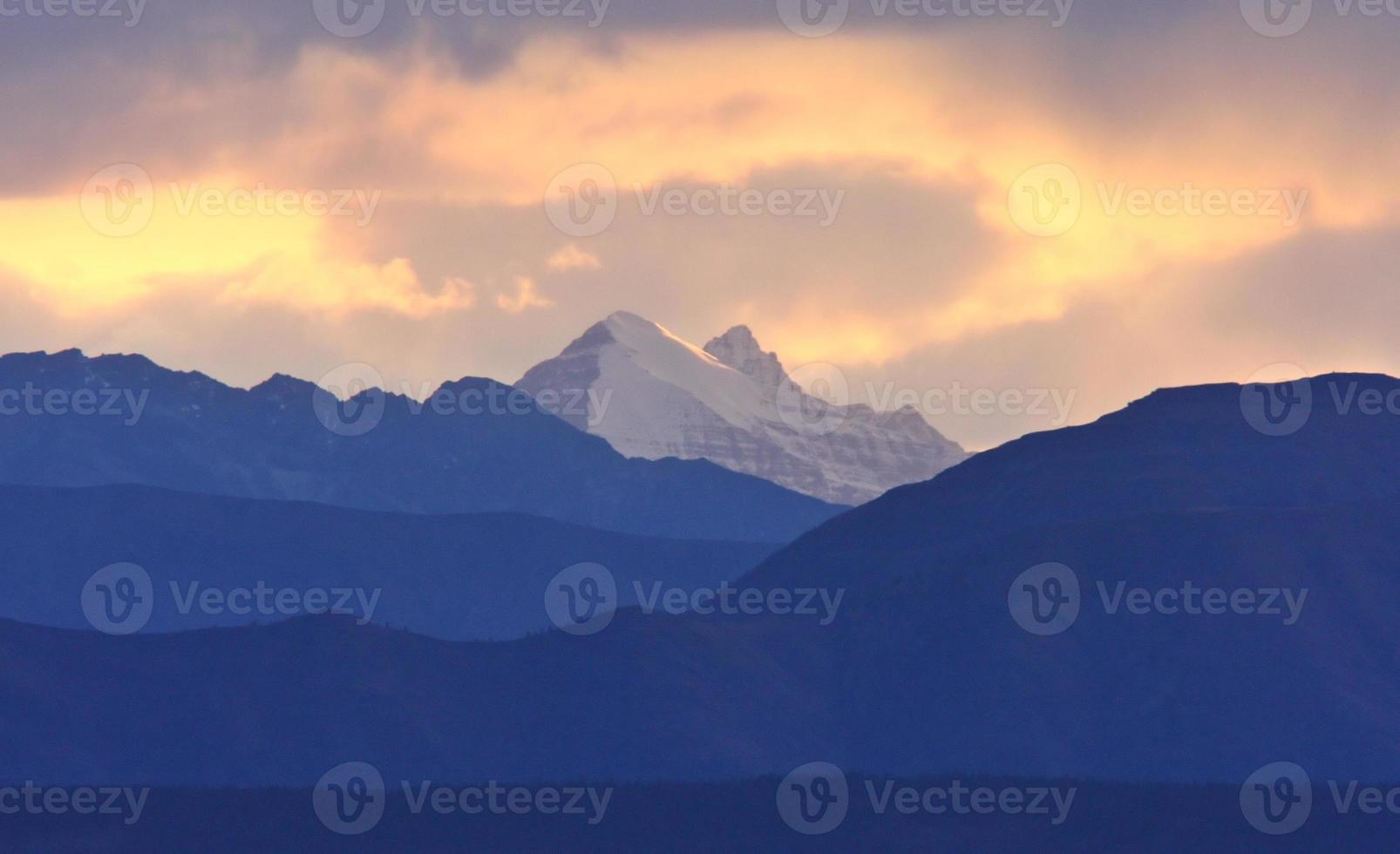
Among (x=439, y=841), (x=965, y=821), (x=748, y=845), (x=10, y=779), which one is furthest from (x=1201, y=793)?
(x=10, y=779)

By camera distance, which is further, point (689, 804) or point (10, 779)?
point (10, 779)

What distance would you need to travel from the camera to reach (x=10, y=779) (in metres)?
199

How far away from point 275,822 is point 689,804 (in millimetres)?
Result: 28360

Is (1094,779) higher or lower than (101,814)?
higher

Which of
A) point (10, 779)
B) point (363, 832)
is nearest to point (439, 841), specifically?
point (363, 832)

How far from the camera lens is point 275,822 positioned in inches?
6634

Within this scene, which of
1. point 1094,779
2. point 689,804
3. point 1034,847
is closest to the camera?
point 1034,847

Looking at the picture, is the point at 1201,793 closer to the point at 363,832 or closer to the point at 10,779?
the point at 363,832

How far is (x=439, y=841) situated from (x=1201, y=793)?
53.0 meters

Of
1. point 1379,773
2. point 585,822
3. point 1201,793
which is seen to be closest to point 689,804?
point 585,822

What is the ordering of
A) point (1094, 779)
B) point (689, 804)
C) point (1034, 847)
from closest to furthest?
1. point (1034, 847)
2. point (689, 804)
3. point (1094, 779)

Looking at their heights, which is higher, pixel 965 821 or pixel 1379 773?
pixel 1379 773

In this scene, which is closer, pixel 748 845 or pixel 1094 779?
pixel 748 845

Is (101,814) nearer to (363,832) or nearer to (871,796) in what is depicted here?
(363,832)
